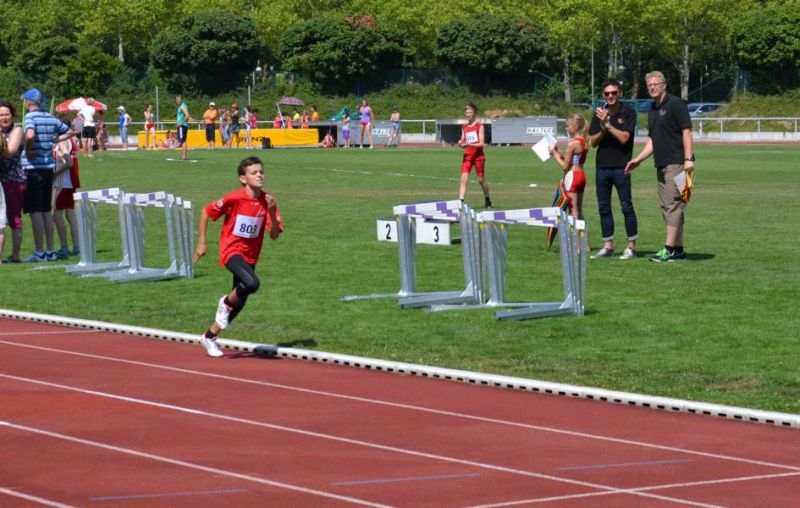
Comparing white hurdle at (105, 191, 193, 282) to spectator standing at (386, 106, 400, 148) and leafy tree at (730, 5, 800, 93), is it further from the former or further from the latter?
leafy tree at (730, 5, 800, 93)

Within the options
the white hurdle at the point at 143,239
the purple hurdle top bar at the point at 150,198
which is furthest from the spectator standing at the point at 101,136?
the purple hurdle top bar at the point at 150,198

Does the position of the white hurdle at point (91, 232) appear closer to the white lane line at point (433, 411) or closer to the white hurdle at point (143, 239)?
the white hurdle at point (143, 239)

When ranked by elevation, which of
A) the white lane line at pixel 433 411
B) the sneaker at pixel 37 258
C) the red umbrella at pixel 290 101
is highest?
the red umbrella at pixel 290 101

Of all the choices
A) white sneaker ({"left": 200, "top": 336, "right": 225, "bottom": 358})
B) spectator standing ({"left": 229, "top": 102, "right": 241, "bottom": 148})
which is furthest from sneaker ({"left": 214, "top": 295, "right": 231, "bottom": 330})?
spectator standing ({"left": 229, "top": 102, "right": 241, "bottom": 148})

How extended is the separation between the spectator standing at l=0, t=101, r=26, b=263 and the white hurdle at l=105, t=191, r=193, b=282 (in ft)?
5.19

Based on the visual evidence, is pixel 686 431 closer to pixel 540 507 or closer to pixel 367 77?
pixel 540 507

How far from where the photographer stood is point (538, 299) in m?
14.7

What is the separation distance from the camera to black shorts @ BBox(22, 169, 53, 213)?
61.6ft

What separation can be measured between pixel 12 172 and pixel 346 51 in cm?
6036

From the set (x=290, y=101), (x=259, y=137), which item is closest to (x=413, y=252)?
(x=259, y=137)

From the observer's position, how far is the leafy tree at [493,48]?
3068 inches

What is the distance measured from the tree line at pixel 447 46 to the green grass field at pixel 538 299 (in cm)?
5110

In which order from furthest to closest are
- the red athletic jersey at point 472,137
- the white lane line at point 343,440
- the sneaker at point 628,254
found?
1. the red athletic jersey at point 472,137
2. the sneaker at point 628,254
3. the white lane line at point 343,440

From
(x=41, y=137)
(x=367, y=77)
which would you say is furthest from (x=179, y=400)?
(x=367, y=77)
